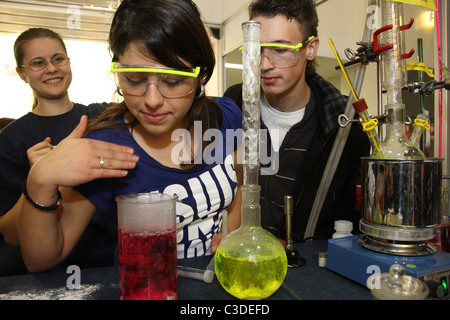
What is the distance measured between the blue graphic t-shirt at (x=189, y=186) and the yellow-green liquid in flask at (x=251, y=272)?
36 cm

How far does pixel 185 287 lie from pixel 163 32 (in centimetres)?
70

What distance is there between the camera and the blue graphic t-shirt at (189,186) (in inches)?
→ 40.9

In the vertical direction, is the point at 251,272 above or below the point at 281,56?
below

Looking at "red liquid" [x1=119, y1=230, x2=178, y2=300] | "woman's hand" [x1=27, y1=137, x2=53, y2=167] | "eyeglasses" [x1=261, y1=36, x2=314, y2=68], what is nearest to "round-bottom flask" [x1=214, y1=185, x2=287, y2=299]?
"red liquid" [x1=119, y1=230, x2=178, y2=300]

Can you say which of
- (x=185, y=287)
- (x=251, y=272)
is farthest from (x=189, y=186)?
(x=251, y=272)

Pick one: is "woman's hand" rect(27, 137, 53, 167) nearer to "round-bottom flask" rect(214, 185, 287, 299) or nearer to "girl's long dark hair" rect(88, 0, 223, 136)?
"girl's long dark hair" rect(88, 0, 223, 136)

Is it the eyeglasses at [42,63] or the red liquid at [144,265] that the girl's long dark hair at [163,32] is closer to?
the red liquid at [144,265]

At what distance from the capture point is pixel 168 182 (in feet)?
3.57

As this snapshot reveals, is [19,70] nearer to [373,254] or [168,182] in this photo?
[168,182]

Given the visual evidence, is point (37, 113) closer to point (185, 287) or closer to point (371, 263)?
point (185, 287)

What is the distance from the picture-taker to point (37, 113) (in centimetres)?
185

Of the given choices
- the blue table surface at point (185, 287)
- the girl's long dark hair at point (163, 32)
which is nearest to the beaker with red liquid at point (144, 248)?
the blue table surface at point (185, 287)

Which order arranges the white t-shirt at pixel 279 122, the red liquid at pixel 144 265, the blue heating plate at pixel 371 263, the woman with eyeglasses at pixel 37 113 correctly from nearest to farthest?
the red liquid at pixel 144 265 < the blue heating plate at pixel 371 263 < the woman with eyeglasses at pixel 37 113 < the white t-shirt at pixel 279 122

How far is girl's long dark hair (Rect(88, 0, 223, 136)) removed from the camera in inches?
36.0
